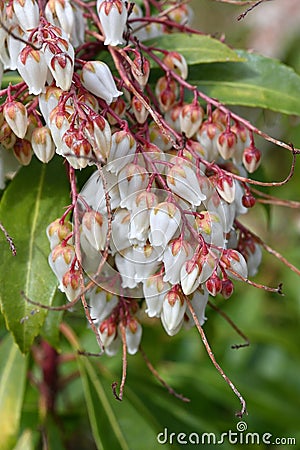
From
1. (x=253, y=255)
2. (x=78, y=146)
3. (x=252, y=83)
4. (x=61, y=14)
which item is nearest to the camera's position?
(x=78, y=146)

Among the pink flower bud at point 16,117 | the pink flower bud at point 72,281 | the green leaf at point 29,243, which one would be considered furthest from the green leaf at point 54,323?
the pink flower bud at point 16,117

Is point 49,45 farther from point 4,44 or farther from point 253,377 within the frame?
point 253,377

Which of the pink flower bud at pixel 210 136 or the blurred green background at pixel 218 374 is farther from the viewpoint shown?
the blurred green background at pixel 218 374

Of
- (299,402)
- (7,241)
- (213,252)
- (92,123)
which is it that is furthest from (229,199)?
(299,402)

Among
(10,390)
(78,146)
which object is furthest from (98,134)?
(10,390)

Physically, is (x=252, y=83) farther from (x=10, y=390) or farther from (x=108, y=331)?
(x=10, y=390)

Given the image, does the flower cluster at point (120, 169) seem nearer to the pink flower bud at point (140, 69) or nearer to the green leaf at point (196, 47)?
the pink flower bud at point (140, 69)

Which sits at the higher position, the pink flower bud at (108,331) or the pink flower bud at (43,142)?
the pink flower bud at (43,142)

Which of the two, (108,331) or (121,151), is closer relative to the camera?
(121,151)
